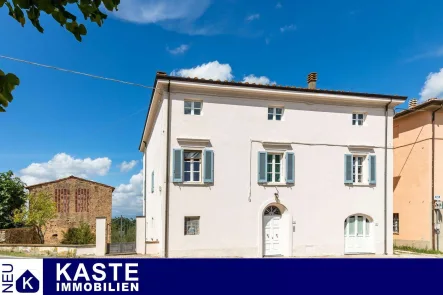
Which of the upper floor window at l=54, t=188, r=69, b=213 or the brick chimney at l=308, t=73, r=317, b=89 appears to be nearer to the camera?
the brick chimney at l=308, t=73, r=317, b=89

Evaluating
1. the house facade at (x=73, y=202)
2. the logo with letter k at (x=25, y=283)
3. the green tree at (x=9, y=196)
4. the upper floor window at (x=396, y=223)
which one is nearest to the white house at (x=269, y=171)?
the upper floor window at (x=396, y=223)

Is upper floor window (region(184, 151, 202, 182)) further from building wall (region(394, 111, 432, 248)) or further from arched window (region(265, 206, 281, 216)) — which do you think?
building wall (region(394, 111, 432, 248))

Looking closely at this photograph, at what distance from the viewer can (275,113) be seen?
18.0 meters

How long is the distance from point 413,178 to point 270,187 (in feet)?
Answer: 29.9

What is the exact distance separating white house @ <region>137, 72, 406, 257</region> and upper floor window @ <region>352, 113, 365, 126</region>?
0.07 meters

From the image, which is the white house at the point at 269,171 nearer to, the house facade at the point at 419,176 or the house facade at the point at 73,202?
the house facade at the point at 419,176

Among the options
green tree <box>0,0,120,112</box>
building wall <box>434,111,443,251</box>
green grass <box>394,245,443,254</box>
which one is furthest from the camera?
building wall <box>434,111,443,251</box>

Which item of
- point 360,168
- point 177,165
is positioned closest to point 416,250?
point 360,168

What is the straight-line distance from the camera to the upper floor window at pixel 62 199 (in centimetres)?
2986

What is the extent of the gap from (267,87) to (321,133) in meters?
3.56

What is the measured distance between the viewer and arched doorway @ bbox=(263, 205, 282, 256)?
17414mm

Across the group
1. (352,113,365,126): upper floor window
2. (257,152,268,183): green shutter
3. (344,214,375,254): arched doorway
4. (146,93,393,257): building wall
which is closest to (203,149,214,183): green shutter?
(146,93,393,257): building wall

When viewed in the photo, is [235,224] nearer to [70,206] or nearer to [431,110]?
[431,110]

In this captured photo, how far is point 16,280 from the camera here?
18.4 ft
